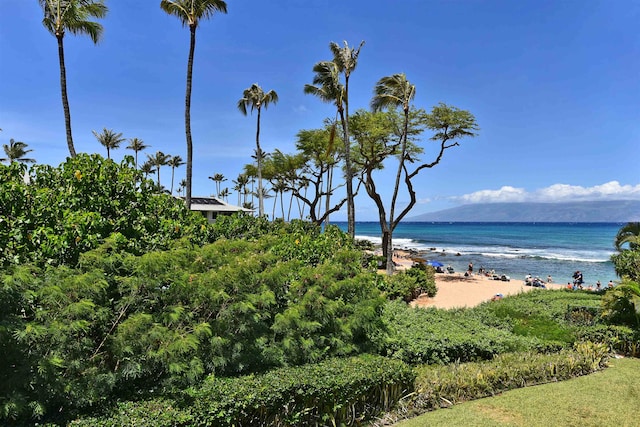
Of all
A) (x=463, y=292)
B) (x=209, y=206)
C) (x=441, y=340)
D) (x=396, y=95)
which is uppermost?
(x=396, y=95)

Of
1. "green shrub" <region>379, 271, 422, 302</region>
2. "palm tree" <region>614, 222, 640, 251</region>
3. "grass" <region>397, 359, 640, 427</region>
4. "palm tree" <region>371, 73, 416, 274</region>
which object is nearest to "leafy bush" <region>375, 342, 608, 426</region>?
"grass" <region>397, 359, 640, 427</region>

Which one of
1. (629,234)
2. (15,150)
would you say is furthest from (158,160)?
(629,234)

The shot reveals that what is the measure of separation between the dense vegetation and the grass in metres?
0.97

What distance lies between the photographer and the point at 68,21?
13.7 meters

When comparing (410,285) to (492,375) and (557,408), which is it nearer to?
(492,375)

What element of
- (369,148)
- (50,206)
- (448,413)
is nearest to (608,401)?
(448,413)

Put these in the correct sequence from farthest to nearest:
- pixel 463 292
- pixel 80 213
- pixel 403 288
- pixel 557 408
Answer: pixel 463 292 → pixel 403 288 → pixel 557 408 → pixel 80 213

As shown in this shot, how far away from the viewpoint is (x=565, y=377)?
782 cm

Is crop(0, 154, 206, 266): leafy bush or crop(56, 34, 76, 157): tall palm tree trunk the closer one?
crop(0, 154, 206, 266): leafy bush

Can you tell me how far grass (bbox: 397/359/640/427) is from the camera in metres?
5.98

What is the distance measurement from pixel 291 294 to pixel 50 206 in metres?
3.87

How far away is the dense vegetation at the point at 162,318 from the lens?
4.29 metres

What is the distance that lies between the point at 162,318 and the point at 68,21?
1413 centimetres

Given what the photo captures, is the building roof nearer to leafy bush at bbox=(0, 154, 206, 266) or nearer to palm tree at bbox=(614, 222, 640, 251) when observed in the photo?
palm tree at bbox=(614, 222, 640, 251)
